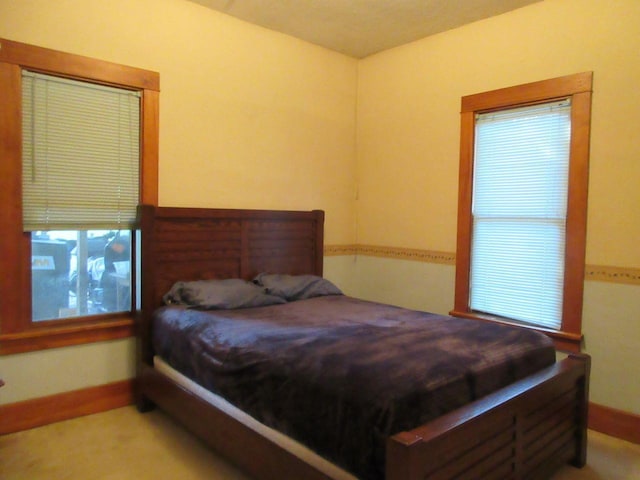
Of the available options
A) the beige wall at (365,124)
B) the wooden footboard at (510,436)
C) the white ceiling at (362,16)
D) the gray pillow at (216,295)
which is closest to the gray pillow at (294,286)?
the gray pillow at (216,295)

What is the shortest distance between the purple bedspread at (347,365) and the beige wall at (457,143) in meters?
0.76

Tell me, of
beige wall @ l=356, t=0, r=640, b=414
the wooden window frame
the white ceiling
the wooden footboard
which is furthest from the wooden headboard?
the wooden footboard

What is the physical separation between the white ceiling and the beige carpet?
109 inches

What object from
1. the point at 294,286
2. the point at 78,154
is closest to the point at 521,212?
the point at 294,286

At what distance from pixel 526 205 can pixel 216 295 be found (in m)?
2.11

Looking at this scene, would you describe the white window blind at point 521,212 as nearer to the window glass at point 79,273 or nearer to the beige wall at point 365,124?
the beige wall at point 365,124

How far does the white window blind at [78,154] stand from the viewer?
2.66 metres

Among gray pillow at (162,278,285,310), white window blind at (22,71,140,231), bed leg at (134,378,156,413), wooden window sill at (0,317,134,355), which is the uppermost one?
white window blind at (22,71,140,231)

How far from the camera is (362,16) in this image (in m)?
3.37

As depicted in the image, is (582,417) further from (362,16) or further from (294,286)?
(362,16)

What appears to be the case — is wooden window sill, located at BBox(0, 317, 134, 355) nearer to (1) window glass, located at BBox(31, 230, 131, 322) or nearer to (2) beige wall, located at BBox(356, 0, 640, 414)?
(1) window glass, located at BBox(31, 230, 131, 322)

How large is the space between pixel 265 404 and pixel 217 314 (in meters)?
0.93

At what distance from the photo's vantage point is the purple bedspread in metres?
1.58

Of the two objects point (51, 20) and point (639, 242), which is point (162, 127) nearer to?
point (51, 20)
